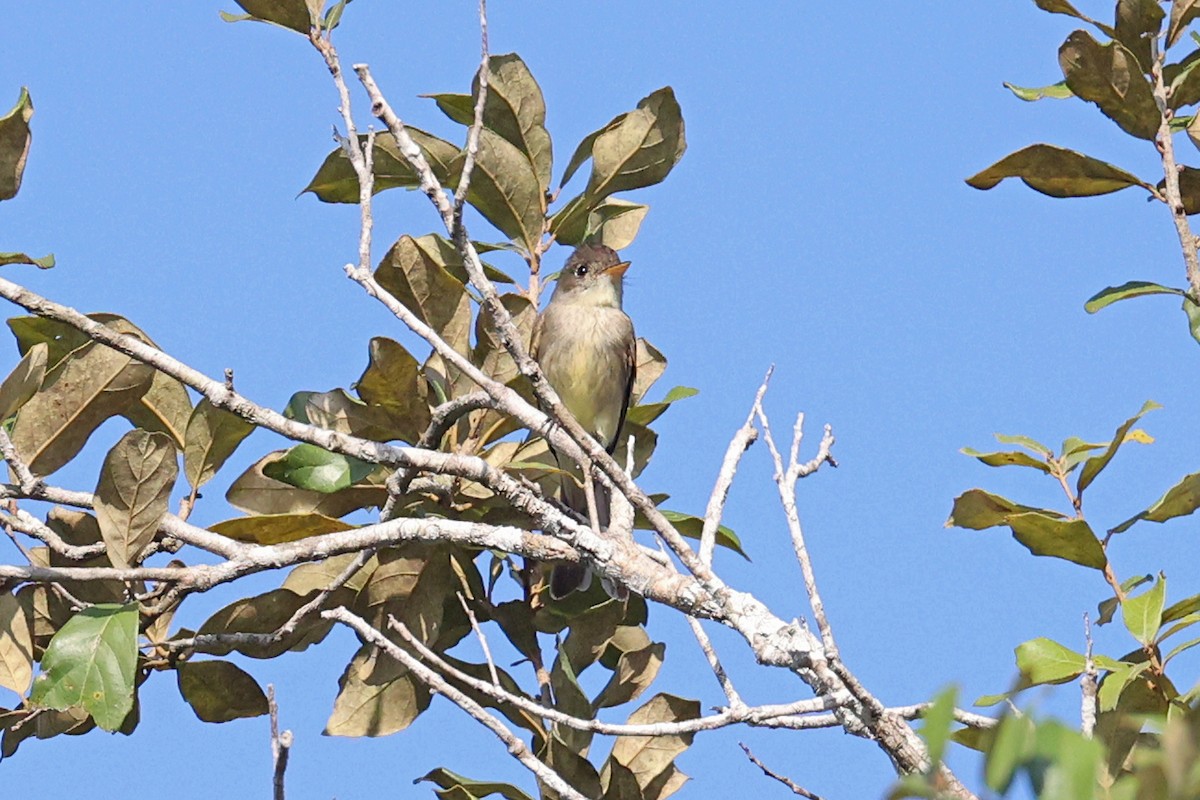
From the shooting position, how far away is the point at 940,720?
0.98 meters

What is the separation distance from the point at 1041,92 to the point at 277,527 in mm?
2049

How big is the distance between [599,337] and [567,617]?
338cm

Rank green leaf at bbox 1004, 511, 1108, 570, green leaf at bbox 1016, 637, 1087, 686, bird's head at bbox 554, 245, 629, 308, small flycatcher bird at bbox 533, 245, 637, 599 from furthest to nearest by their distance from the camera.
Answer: bird's head at bbox 554, 245, 629, 308
small flycatcher bird at bbox 533, 245, 637, 599
green leaf at bbox 1004, 511, 1108, 570
green leaf at bbox 1016, 637, 1087, 686

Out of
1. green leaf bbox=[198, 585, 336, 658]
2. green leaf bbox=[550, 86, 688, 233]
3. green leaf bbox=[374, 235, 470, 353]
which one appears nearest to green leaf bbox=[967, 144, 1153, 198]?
green leaf bbox=[550, 86, 688, 233]

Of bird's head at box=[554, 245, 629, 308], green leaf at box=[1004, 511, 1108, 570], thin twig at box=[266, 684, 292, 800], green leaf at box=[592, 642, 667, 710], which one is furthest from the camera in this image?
bird's head at box=[554, 245, 629, 308]

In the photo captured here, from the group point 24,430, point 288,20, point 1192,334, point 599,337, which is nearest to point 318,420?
point 24,430

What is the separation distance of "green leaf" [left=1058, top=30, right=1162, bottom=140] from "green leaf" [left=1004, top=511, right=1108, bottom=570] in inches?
35.4

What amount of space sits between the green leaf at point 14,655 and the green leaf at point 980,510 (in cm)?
200

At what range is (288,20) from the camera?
3361 millimetres

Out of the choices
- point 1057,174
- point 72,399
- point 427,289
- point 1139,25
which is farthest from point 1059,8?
point 72,399

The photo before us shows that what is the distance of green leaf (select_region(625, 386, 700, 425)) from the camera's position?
3.82 metres

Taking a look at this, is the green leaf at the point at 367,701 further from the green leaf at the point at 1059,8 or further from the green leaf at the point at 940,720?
the green leaf at the point at 940,720

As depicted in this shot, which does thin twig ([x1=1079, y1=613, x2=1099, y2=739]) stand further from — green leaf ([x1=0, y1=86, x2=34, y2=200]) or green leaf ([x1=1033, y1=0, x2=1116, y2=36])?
green leaf ([x1=0, y1=86, x2=34, y2=200])

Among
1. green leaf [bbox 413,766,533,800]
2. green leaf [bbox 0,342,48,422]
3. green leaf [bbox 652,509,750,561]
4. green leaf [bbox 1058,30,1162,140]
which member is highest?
green leaf [bbox 1058,30,1162,140]
